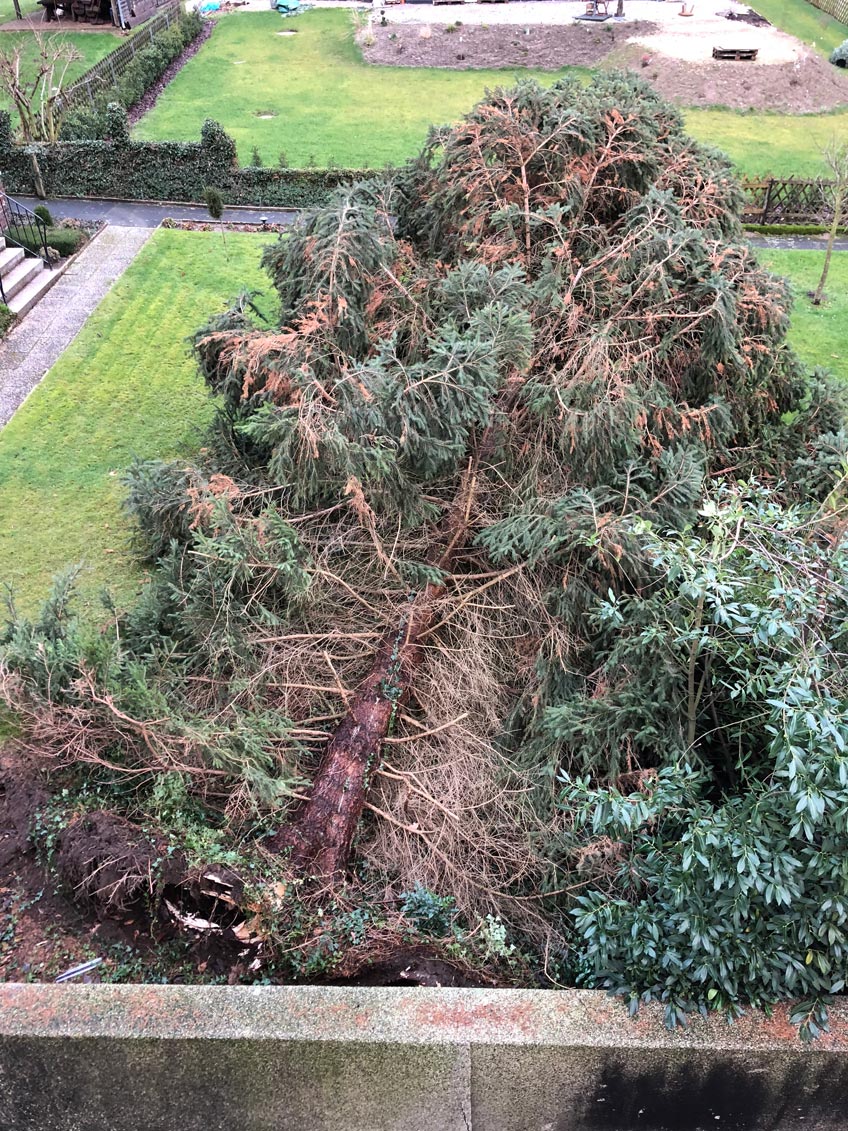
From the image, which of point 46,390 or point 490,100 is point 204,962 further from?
point 46,390


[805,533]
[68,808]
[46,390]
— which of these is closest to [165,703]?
[68,808]

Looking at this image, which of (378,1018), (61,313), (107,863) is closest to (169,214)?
(61,313)

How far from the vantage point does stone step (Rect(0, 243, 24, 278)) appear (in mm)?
14320

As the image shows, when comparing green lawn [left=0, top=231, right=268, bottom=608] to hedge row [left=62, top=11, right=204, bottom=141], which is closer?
green lawn [left=0, top=231, right=268, bottom=608]

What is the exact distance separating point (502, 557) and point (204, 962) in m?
3.62

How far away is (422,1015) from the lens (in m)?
4.70

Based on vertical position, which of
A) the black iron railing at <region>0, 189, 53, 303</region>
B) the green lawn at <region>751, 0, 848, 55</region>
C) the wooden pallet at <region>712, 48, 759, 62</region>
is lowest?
the black iron railing at <region>0, 189, 53, 303</region>

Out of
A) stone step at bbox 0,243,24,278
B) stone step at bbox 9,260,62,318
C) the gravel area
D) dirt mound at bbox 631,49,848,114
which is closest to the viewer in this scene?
stone step at bbox 9,260,62,318

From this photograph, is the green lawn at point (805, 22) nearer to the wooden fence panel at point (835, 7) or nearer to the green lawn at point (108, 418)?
the wooden fence panel at point (835, 7)

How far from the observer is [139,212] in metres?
17.9

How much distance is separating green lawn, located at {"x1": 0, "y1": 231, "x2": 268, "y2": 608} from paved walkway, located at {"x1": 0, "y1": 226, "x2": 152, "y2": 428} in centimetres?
22

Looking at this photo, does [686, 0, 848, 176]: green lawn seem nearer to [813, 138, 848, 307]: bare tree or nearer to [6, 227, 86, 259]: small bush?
[813, 138, 848, 307]: bare tree

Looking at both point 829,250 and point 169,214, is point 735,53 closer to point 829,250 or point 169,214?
point 829,250

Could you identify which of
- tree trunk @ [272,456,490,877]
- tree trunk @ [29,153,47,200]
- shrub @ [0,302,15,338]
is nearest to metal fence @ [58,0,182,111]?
tree trunk @ [29,153,47,200]
